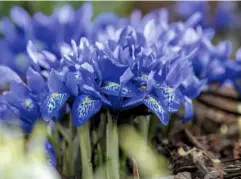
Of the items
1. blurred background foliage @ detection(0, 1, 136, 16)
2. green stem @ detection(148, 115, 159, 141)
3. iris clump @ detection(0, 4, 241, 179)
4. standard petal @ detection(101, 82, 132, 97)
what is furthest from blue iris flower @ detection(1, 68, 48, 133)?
blurred background foliage @ detection(0, 1, 136, 16)

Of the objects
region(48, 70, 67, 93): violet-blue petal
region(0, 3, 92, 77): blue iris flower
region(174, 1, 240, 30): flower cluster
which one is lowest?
region(48, 70, 67, 93): violet-blue petal

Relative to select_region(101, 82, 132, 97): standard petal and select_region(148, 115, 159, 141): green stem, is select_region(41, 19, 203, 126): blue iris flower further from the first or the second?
select_region(148, 115, 159, 141): green stem

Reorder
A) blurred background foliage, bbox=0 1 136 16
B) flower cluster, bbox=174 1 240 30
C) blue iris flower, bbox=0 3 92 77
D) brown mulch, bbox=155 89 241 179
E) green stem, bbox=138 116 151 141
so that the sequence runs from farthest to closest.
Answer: blurred background foliage, bbox=0 1 136 16 → flower cluster, bbox=174 1 240 30 → blue iris flower, bbox=0 3 92 77 → green stem, bbox=138 116 151 141 → brown mulch, bbox=155 89 241 179

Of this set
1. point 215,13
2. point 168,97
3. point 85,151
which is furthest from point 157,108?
point 215,13

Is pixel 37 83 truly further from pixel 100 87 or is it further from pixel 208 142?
pixel 208 142

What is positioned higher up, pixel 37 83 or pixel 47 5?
pixel 47 5

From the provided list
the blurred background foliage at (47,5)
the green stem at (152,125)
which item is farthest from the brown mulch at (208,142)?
the blurred background foliage at (47,5)

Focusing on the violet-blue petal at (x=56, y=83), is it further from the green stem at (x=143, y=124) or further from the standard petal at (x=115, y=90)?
the green stem at (x=143, y=124)
